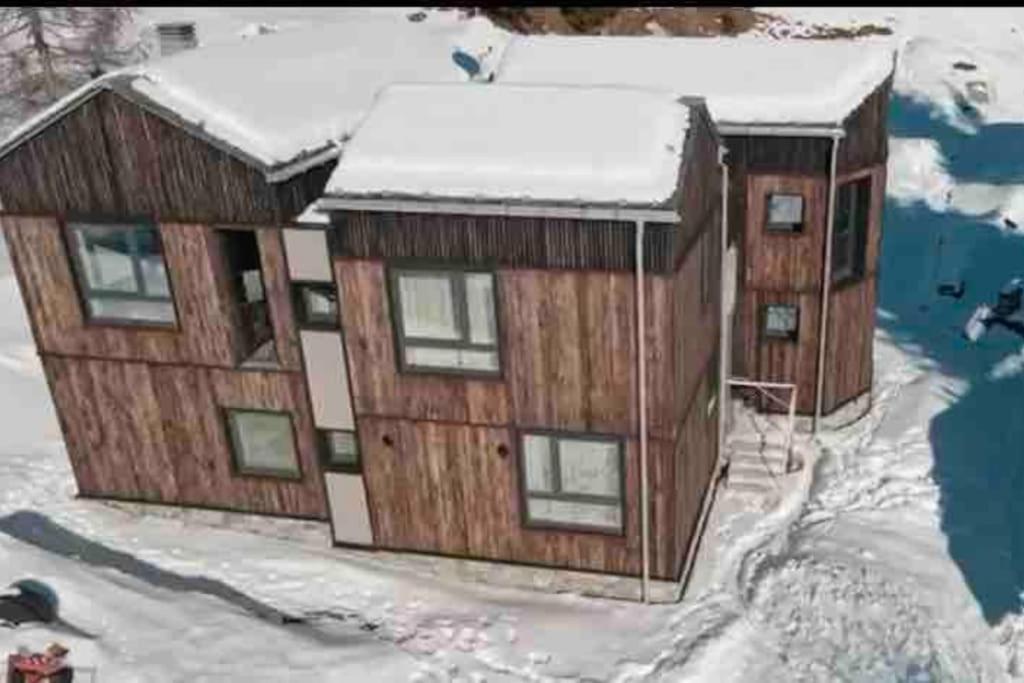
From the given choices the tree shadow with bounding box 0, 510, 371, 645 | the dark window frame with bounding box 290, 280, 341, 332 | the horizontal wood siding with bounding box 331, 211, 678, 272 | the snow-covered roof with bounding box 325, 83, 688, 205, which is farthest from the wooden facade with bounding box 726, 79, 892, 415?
the tree shadow with bounding box 0, 510, 371, 645

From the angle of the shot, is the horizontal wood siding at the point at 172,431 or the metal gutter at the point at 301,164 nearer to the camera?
the metal gutter at the point at 301,164

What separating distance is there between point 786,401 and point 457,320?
31.2 feet

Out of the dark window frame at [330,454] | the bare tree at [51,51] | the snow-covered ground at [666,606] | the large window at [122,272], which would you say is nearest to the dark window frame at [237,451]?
the dark window frame at [330,454]

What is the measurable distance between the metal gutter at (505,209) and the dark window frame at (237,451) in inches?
185

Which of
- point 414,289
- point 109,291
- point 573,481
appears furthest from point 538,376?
point 109,291

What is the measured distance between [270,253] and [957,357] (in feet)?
57.2

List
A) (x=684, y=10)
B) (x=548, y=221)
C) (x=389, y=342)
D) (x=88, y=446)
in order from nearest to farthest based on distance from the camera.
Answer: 1. (x=548, y=221)
2. (x=389, y=342)
3. (x=88, y=446)
4. (x=684, y=10)

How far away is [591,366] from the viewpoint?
1798cm

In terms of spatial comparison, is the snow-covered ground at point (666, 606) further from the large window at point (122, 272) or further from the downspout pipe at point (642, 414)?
the large window at point (122, 272)

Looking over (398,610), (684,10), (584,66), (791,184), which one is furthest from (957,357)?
(684,10)

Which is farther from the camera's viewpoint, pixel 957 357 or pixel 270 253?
pixel 957 357

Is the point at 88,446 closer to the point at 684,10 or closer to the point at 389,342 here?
the point at 389,342

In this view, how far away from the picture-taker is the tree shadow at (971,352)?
21250mm

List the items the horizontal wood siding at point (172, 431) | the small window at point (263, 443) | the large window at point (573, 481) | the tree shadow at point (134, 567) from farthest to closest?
the small window at point (263, 443)
the horizontal wood siding at point (172, 431)
the tree shadow at point (134, 567)
the large window at point (573, 481)
